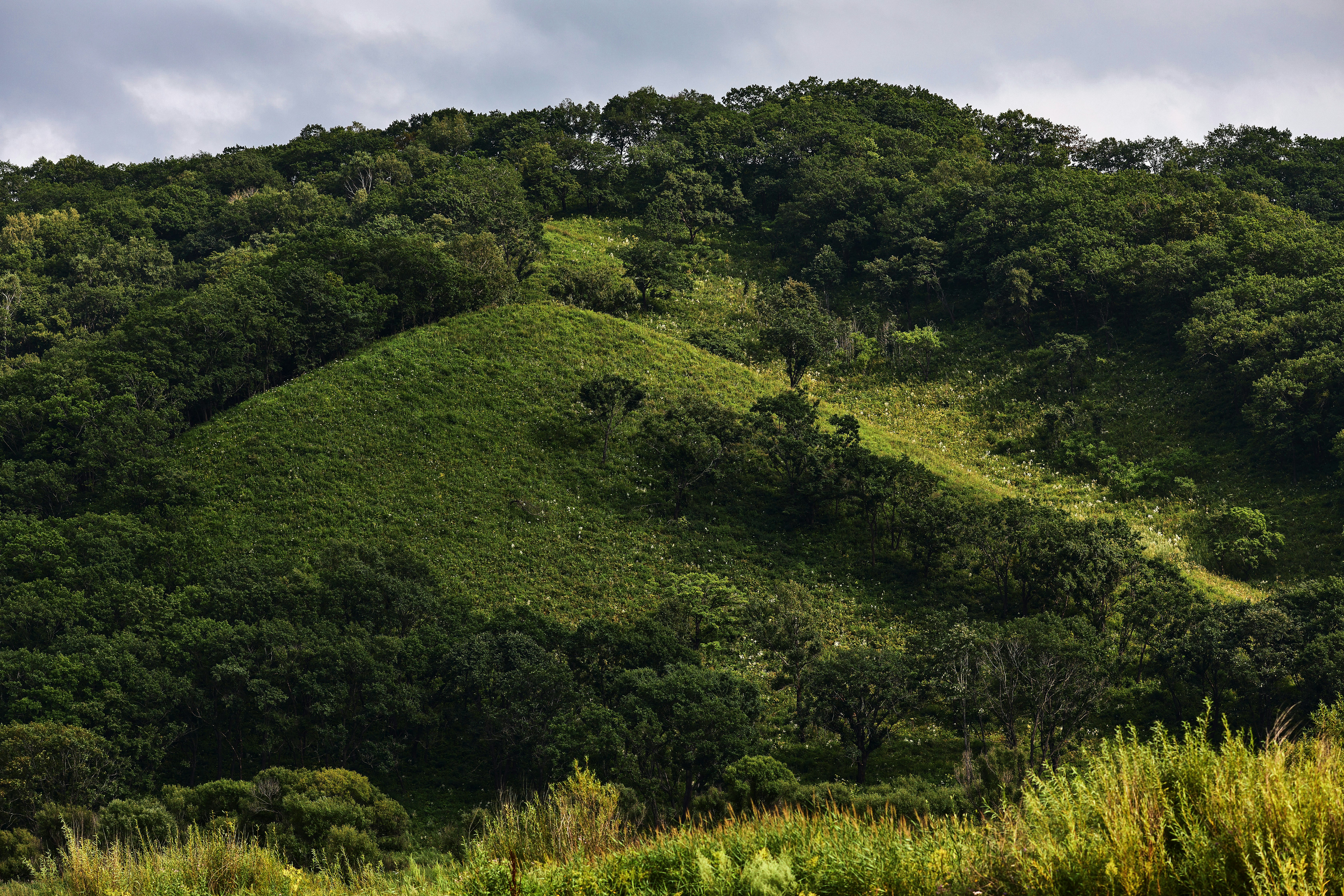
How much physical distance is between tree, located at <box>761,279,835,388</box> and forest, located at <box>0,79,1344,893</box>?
53cm

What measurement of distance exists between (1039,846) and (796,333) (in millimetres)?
46964

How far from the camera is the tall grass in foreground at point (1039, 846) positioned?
7324 mm

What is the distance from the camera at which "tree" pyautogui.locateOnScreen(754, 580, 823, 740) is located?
105ft

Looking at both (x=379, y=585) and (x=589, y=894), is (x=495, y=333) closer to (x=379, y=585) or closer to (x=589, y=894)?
(x=379, y=585)

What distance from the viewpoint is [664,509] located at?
140 feet

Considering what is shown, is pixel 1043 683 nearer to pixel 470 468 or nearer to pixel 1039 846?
pixel 1039 846

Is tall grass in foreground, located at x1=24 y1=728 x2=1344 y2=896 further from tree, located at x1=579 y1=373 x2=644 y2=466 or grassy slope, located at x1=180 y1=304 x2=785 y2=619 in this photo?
tree, located at x1=579 y1=373 x2=644 y2=466

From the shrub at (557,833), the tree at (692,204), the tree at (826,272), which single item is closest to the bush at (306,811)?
the shrub at (557,833)

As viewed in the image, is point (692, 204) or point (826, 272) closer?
point (826, 272)

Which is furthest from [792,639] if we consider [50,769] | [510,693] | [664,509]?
[50,769]

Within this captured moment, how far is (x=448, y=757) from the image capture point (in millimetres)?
31250

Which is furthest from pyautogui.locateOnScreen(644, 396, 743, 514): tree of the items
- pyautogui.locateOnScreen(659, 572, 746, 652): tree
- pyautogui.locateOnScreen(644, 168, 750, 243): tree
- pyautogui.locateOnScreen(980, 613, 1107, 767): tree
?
pyautogui.locateOnScreen(644, 168, 750, 243): tree

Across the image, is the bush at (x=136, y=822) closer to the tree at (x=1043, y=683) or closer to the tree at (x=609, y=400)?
the tree at (x=1043, y=683)

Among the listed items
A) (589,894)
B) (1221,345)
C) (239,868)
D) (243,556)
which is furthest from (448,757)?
(1221,345)
